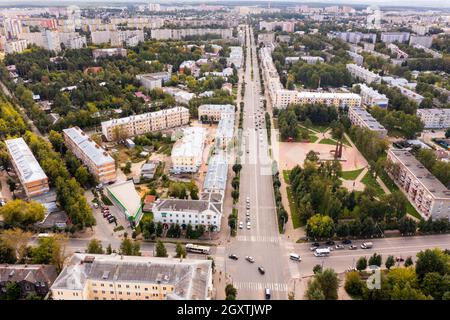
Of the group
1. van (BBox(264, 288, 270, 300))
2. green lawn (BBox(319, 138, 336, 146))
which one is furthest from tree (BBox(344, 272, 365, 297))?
green lawn (BBox(319, 138, 336, 146))

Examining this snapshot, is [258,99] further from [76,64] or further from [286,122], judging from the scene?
[76,64]

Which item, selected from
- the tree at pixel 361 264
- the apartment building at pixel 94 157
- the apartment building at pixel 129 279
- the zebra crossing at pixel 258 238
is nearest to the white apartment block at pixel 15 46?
the apartment building at pixel 94 157

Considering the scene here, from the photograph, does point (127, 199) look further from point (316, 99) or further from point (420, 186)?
point (316, 99)

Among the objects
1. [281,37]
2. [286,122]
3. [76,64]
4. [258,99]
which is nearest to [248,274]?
[286,122]

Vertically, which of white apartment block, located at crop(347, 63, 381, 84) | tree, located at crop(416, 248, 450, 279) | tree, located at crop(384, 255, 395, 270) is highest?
white apartment block, located at crop(347, 63, 381, 84)

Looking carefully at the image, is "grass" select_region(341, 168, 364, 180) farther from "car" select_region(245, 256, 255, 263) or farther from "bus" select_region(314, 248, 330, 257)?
"car" select_region(245, 256, 255, 263)
